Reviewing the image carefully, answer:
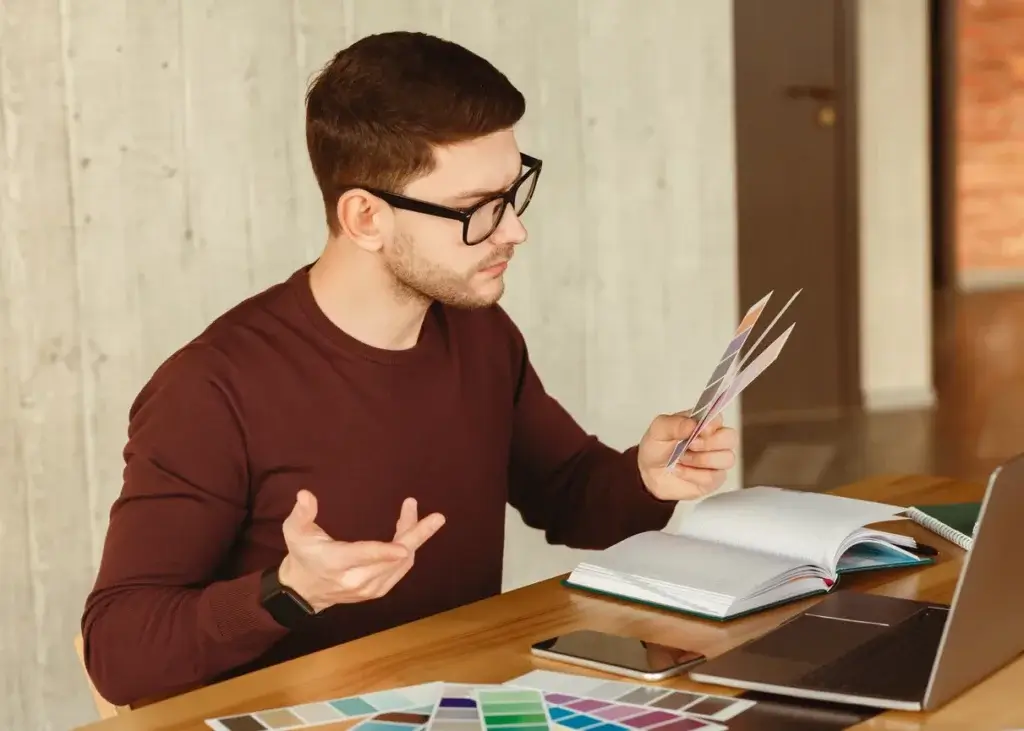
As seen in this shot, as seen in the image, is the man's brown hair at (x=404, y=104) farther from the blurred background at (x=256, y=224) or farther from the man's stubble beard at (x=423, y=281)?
the blurred background at (x=256, y=224)

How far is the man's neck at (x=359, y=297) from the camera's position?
1801mm

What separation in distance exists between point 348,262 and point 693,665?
0.73 m

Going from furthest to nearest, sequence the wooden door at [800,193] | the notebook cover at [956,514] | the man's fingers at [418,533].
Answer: the wooden door at [800,193], the notebook cover at [956,514], the man's fingers at [418,533]

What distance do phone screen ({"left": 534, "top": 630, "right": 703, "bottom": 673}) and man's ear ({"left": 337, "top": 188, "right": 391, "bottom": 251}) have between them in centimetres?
60

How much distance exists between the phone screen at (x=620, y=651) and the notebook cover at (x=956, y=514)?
0.59 metres

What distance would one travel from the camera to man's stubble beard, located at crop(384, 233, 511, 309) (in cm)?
178

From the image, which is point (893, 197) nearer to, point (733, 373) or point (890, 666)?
point (733, 373)

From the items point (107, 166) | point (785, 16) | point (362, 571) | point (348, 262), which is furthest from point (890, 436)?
point (362, 571)

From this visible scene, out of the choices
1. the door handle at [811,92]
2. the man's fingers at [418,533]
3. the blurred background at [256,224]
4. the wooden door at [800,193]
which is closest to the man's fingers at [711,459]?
the man's fingers at [418,533]

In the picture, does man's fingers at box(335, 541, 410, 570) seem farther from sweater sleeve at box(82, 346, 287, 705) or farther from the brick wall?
the brick wall

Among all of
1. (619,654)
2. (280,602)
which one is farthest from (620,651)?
(280,602)

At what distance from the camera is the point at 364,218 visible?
1785mm

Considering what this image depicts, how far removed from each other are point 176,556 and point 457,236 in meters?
0.53

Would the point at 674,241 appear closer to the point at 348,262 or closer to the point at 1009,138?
the point at 348,262
